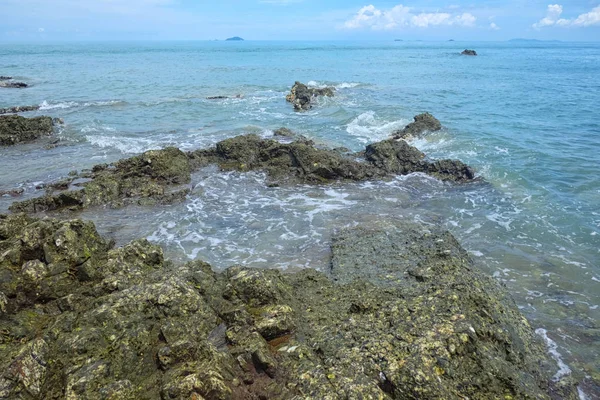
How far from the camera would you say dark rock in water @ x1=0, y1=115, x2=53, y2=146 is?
22.6 meters

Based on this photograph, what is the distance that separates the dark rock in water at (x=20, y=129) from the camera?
22.6 m

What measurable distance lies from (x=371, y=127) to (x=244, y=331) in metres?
22.8

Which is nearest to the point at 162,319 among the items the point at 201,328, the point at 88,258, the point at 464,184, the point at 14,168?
the point at 201,328

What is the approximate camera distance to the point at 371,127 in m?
27.4

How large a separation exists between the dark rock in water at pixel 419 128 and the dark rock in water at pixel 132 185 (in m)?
12.8

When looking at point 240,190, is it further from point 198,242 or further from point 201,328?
Result: point 201,328

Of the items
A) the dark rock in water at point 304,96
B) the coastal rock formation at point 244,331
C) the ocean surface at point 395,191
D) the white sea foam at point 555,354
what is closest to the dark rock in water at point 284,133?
the ocean surface at point 395,191

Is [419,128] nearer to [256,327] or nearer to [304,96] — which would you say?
[304,96]

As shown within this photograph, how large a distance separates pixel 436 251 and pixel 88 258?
8.06 metres

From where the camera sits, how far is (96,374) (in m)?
5.38

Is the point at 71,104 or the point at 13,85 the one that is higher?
the point at 13,85

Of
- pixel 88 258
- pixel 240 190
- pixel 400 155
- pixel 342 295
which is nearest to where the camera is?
pixel 342 295

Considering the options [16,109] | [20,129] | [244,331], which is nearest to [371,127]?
[20,129]

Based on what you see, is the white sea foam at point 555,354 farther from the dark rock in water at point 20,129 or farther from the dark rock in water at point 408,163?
the dark rock in water at point 20,129
